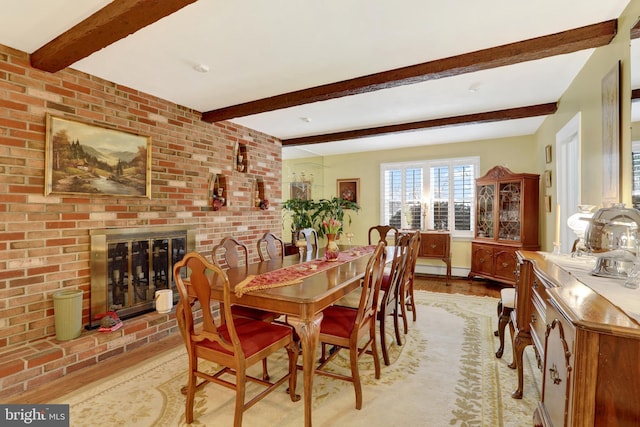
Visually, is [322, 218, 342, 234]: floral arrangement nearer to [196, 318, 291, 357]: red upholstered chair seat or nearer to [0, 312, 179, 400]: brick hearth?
[196, 318, 291, 357]: red upholstered chair seat

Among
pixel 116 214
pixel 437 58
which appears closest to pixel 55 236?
pixel 116 214

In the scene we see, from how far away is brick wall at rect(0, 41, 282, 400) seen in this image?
2.20 m

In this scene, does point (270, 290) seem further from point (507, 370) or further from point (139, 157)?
point (139, 157)

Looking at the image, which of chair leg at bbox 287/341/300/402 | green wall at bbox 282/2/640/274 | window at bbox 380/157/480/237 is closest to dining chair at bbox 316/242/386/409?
chair leg at bbox 287/341/300/402

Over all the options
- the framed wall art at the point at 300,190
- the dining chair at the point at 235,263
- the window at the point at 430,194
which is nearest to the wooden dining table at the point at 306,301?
the dining chair at the point at 235,263

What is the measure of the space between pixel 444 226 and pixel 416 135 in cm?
179

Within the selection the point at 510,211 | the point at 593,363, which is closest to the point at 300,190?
the point at 510,211

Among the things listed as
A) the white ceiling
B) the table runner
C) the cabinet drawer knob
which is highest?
A: the white ceiling

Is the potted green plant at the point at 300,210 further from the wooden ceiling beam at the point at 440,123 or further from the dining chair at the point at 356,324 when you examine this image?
the dining chair at the point at 356,324

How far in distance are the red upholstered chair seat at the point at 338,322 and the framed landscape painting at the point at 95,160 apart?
2.23m

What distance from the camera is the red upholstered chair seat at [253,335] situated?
1684 millimetres

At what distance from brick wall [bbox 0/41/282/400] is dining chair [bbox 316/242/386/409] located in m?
2.10

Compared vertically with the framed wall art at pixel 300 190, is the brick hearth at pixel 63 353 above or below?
below

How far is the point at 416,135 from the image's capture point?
16.3ft
